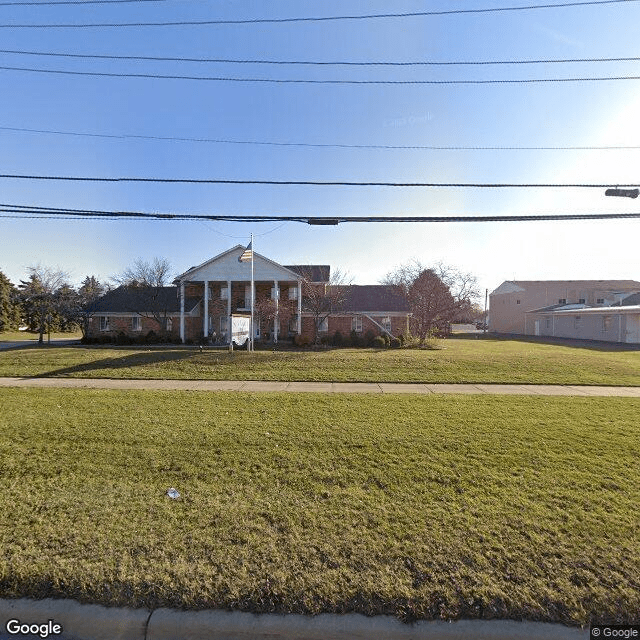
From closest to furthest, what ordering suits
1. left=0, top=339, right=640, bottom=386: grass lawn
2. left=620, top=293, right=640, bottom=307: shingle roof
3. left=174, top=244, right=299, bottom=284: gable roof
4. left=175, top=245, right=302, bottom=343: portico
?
left=0, top=339, right=640, bottom=386: grass lawn < left=175, top=245, right=302, bottom=343: portico < left=174, top=244, right=299, bottom=284: gable roof < left=620, top=293, right=640, bottom=307: shingle roof

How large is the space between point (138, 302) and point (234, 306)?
7.59 metres

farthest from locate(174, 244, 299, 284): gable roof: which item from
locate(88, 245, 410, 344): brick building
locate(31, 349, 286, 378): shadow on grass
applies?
locate(31, 349, 286, 378): shadow on grass

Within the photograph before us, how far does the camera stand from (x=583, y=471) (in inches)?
167

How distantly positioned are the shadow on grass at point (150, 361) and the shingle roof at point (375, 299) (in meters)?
13.5

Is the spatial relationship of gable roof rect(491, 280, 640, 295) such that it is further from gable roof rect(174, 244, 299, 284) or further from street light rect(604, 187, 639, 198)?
street light rect(604, 187, 639, 198)

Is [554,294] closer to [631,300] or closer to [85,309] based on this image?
[631,300]

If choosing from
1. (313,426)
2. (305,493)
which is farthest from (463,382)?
(305,493)

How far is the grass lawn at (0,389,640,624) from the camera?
2361mm

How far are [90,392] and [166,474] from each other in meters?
6.04

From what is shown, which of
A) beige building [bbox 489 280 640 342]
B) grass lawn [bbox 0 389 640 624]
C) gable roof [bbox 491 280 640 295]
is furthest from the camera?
gable roof [bbox 491 280 640 295]
